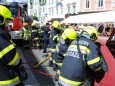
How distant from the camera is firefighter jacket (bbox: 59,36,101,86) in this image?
13.8 ft

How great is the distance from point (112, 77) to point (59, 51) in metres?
3.37

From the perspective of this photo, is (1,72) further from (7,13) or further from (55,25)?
(55,25)

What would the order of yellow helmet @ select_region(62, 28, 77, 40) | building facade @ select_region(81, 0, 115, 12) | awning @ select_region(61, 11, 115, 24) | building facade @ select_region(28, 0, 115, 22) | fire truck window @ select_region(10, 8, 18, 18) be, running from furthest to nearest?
1. building facade @ select_region(28, 0, 115, 22)
2. building facade @ select_region(81, 0, 115, 12)
3. awning @ select_region(61, 11, 115, 24)
4. fire truck window @ select_region(10, 8, 18, 18)
5. yellow helmet @ select_region(62, 28, 77, 40)

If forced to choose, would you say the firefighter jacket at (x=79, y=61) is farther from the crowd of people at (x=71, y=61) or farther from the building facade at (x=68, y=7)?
the building facade at (x=68, y=7)

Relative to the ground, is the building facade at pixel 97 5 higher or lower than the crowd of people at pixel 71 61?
higher

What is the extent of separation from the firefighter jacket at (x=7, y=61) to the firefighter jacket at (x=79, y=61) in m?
0.71

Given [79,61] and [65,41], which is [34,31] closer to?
[65,41]

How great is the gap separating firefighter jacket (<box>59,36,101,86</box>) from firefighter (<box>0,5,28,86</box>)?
700 mm

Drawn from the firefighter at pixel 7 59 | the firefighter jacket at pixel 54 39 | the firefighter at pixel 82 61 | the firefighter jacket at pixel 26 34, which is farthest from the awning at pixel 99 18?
the firefighter at pixel 7 59

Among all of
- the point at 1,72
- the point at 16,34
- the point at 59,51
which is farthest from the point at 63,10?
the point at 1,72

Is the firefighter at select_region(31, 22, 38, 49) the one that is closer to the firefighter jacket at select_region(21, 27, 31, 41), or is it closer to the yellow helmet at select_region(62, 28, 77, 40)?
the firefighter jacket at select_region(21, 27, 31, 41)

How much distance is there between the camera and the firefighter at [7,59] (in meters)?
4.14

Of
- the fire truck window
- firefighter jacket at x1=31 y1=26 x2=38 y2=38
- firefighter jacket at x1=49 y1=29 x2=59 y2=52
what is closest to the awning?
firefighter jacket at x1=31 y1=26 x2=38 y2=38

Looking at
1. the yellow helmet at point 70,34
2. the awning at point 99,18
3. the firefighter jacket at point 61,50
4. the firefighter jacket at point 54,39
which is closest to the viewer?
the yellow helmet at point 70,34
